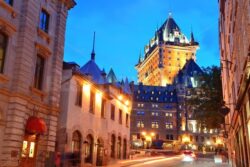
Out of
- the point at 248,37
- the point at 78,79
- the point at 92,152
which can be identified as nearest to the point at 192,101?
the point at 92,152

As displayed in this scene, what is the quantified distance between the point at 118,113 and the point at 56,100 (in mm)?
19761

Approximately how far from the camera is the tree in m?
42.2

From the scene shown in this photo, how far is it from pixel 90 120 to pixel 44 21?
12.7 meters

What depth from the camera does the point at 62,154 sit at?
86.7 ft

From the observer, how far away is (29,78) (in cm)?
1983

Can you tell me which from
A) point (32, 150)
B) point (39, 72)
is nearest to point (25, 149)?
point (32, 150)

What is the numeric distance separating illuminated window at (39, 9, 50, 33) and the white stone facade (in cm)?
623

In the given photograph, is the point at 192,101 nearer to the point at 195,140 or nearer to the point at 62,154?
the point at 62,154

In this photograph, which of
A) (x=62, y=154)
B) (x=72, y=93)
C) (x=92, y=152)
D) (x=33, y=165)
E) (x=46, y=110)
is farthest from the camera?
(x=92, y=152)

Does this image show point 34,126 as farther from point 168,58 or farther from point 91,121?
point 168,58

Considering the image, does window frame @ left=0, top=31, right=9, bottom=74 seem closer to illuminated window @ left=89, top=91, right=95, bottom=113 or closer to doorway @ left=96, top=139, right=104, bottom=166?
illuminated window @ left=89, top=91, right=95, bottom=113

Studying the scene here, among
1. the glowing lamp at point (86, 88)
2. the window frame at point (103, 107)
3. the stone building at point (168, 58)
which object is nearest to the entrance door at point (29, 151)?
the glowing lamp at point (86, 88)

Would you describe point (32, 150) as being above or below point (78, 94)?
below

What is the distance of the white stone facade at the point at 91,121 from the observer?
27.4m
